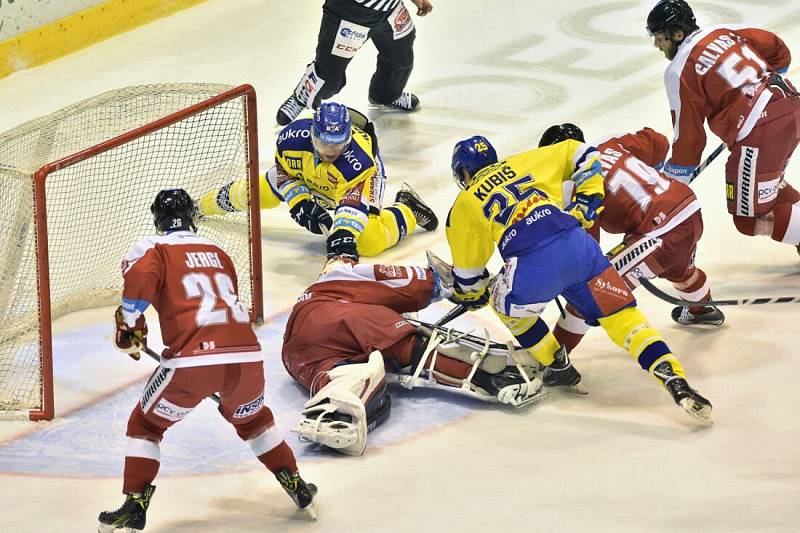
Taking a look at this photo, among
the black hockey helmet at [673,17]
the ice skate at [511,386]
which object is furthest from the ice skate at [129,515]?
the black hockey helmet at [673,17]

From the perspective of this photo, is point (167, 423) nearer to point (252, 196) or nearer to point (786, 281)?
point (252, 196)

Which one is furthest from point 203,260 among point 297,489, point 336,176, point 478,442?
point 336,176

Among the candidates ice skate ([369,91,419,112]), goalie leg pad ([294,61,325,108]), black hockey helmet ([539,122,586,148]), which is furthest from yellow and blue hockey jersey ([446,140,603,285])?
ice skate ([369,91,419,112])

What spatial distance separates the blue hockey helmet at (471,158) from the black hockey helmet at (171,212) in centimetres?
109

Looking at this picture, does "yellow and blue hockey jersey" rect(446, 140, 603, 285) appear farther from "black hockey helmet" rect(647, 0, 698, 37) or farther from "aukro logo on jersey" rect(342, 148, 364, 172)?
"aukro logo on jersey" rect(342, 148, 364, 172)

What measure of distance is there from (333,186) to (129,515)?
2294mm

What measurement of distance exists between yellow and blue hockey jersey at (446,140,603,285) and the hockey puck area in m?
0.51

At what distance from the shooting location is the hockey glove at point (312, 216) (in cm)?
584

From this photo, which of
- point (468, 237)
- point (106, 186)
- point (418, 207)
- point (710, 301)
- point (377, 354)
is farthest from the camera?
point (418, 207)

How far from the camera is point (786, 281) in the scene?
5676 mm

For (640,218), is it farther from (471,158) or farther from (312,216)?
(312,216)

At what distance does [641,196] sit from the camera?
4.94 meters

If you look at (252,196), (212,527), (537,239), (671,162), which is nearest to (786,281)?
(671,162)

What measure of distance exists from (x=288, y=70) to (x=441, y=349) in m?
3.96
